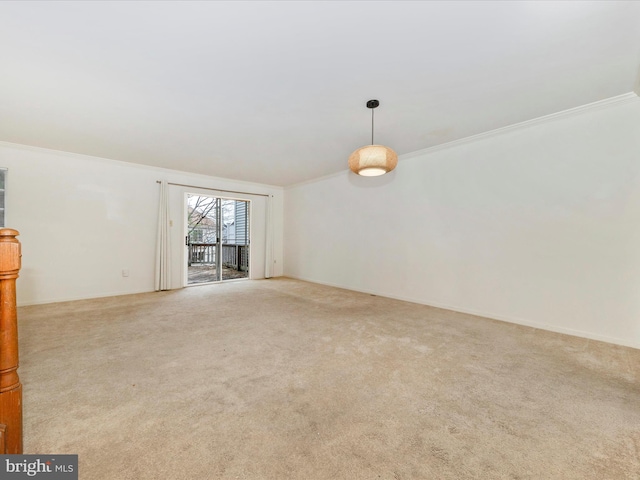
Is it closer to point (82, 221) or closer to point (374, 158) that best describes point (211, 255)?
point (82, 221)

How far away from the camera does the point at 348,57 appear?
2.05 metres

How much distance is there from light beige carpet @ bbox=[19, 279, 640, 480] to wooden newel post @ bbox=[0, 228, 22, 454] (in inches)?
6.9

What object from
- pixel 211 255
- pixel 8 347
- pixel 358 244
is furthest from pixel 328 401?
pixel 211 255

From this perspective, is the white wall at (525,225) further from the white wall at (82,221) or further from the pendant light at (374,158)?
the white wall at (82,221)

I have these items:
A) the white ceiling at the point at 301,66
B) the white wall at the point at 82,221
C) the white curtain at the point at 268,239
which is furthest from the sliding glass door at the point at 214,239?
the white ceiling at the point at 301,66

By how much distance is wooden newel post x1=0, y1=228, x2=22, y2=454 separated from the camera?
3.78 ft

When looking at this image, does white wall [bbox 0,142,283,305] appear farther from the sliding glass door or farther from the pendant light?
the pendant light

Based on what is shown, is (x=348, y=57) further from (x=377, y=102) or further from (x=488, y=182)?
(x=488, y=182)

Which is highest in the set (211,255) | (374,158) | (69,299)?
(374,158)

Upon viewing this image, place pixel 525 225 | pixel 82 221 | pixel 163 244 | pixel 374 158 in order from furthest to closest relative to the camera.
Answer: pixel 163 244
pixel 82 221
pixel 525 225
pixel 374 158

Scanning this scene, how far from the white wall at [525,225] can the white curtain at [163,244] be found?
3.94m

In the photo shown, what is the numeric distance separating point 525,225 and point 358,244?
2718 millimetres

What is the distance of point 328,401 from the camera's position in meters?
1.70

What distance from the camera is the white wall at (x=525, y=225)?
268 centimetres
